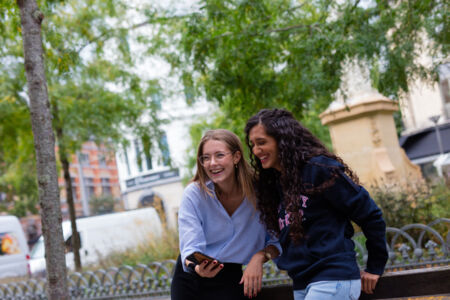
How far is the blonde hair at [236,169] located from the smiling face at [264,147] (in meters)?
0.25

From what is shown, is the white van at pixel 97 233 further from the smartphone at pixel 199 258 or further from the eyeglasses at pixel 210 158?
the smartphone at pixel 199 258

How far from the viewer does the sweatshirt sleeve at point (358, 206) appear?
1982 millimetres

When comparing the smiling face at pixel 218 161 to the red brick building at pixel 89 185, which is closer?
the smiling face at pixel 218 161

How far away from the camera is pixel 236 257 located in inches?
95.2

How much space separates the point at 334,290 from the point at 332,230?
246mm

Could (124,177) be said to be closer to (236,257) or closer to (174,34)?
(174,34)

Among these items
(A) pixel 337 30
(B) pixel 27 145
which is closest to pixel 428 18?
(A) pixel 337 30

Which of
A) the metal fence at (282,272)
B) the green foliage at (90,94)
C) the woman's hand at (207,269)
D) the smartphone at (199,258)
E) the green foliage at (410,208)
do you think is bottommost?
the metal fence at (282,272)

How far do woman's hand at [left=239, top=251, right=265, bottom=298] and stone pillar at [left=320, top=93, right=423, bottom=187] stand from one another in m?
7.79

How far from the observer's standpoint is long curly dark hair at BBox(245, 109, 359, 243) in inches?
80.9

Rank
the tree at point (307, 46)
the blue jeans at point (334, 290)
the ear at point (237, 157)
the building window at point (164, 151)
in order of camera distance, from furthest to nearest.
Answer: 1. the building window at point (164, 151)
2. the tree at point (307, 46)
3. the ear at point (237, 157)
4. the blue jeans at point (334, 290)

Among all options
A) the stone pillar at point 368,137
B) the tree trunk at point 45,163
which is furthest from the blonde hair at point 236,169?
the stone pillar at point 368,137

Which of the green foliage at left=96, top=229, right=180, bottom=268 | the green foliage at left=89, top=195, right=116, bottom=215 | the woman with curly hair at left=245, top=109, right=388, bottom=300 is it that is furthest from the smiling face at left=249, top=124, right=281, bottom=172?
the green foliage at left=89, top=195, right=116, bottom=215

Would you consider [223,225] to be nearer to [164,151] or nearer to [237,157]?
[237,157]
